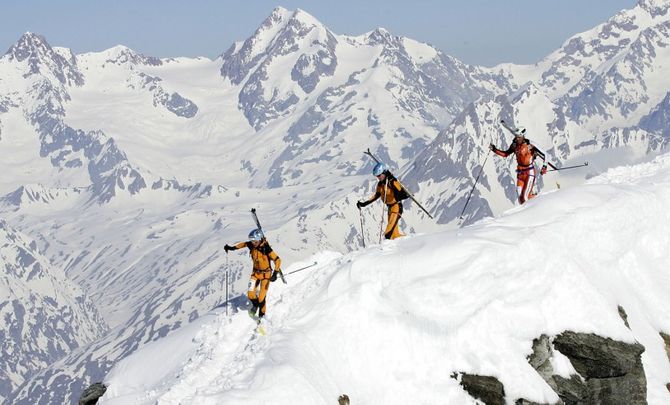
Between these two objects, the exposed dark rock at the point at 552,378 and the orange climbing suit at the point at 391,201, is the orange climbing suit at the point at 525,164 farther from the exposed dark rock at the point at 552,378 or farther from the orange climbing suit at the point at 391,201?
the exposed dark rock at the point at 552,378

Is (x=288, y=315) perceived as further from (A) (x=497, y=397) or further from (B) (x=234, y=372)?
(A) (x=497, y=397)

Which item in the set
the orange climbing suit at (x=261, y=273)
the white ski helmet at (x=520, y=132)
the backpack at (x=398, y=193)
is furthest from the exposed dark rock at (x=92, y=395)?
the white ski helmet at (x=520, y=132)

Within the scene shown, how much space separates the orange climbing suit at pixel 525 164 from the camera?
3991 centimetres

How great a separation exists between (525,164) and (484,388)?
1710 centimetres

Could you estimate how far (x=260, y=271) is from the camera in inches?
1179

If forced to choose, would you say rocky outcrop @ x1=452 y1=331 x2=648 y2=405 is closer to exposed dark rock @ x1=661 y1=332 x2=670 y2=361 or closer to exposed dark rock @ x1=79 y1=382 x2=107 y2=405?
exposed dark rock @ x1=661 y1=332 x2=670 y2=361

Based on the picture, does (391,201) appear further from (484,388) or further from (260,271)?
(484,388)

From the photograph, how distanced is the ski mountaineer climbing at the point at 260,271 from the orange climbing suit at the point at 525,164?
14.5m

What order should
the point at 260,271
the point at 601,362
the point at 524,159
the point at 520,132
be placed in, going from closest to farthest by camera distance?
the point at 601,362, the point at 260,271, the point at 524,159, the point at 520,132

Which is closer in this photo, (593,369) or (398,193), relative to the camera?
(593,369)

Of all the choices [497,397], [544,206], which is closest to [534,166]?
[544,206]

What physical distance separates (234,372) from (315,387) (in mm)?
2742

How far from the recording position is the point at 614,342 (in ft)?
88.0

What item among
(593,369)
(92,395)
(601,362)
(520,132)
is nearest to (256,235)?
(92,395)
